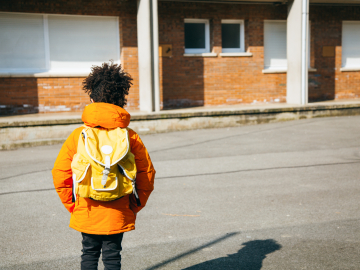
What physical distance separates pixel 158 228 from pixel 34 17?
420 inches

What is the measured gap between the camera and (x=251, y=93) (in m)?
15.9

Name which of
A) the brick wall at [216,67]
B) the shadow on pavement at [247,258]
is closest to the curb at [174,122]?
the brick wall at [216,67]

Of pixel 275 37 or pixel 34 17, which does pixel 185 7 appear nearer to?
pixel 275 37

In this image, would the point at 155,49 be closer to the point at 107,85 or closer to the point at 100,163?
the point at 107,85

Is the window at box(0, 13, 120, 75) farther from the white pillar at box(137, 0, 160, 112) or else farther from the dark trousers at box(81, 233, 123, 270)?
the dark trousers at box(81, 233, 123, 270)

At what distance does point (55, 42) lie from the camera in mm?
13586

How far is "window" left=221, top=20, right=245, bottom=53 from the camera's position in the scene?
15.6 m

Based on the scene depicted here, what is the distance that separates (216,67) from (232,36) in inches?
57.4

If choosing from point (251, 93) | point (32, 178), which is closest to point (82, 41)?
point (251, 93)

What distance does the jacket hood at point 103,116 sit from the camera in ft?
8.70

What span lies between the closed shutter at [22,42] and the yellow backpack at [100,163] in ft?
38.4

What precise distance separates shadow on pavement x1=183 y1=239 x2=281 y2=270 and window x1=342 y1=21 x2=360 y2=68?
580 inches

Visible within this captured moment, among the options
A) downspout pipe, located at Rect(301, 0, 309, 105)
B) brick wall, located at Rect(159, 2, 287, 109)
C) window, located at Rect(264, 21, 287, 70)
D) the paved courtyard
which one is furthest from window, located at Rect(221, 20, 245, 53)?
the paved courtyard

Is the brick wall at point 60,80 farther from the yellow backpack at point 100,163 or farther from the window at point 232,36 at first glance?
the yellow backpack at point 100,163
